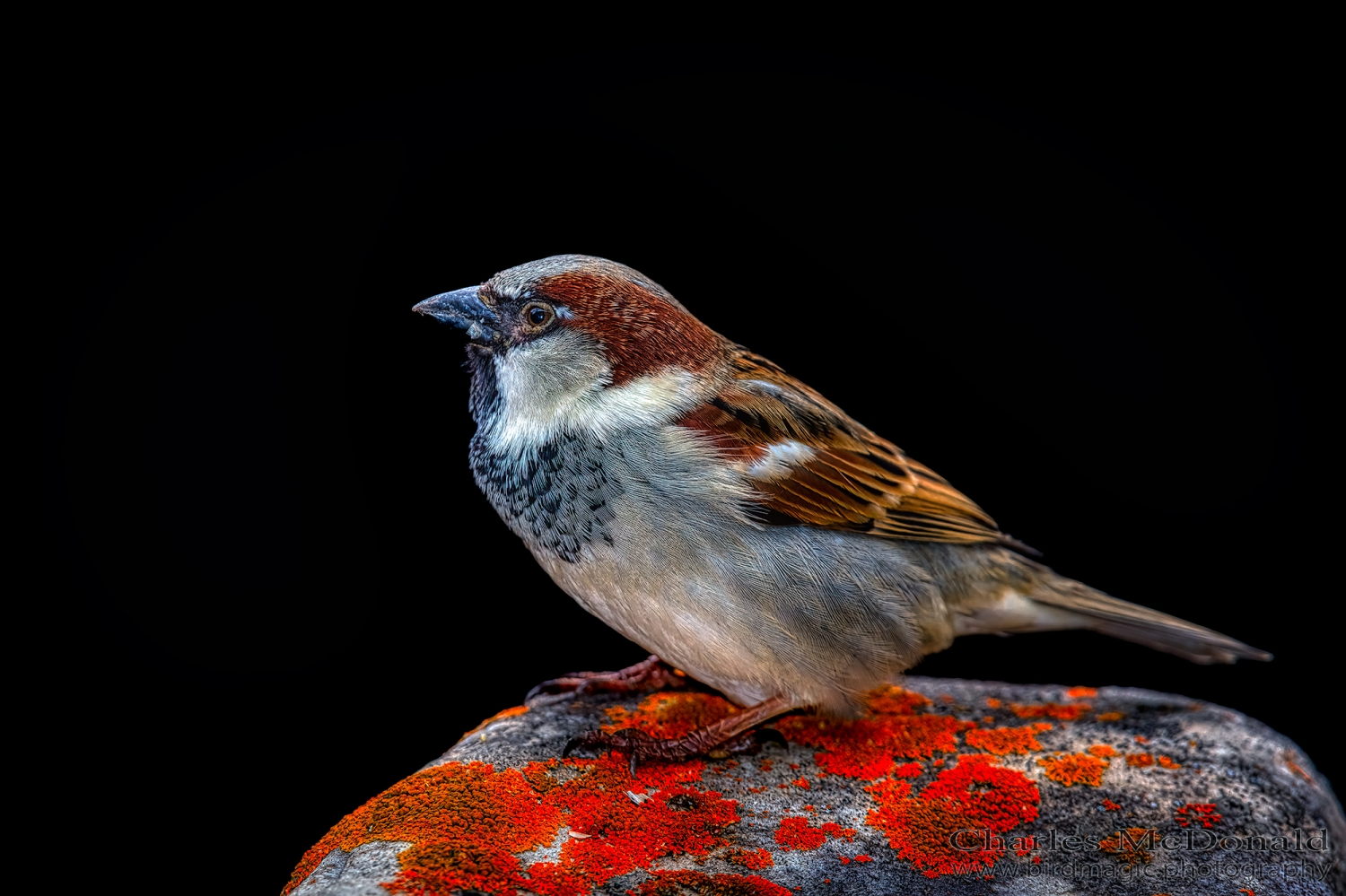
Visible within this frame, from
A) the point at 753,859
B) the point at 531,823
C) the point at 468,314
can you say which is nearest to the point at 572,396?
the point at 468,314

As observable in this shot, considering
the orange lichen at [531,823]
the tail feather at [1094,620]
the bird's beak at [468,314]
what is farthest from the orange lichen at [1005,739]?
the bird's beak at [468,314]

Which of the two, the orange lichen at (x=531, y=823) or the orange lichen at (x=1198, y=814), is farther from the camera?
the orange lichen at (x=1198, y=814)

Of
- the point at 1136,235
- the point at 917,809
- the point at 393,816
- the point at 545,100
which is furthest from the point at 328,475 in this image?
the point at 1136,235

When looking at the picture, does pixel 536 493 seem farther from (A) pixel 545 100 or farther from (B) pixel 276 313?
(A) pixel 545 100

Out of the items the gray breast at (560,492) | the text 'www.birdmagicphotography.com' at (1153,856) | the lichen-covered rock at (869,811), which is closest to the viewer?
the lichen-covered rock at (869,811)

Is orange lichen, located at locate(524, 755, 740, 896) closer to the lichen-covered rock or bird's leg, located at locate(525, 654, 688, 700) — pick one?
the lichen-covered rock

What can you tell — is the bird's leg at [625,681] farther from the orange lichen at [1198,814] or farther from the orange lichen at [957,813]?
the orange lichen at [1198,814]

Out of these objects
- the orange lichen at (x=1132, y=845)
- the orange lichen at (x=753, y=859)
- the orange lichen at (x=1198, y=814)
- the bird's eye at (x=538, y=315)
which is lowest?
the orange lichen at (x=1198, y=814)

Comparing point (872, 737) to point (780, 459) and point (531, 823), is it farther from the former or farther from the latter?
point (531, 823)
